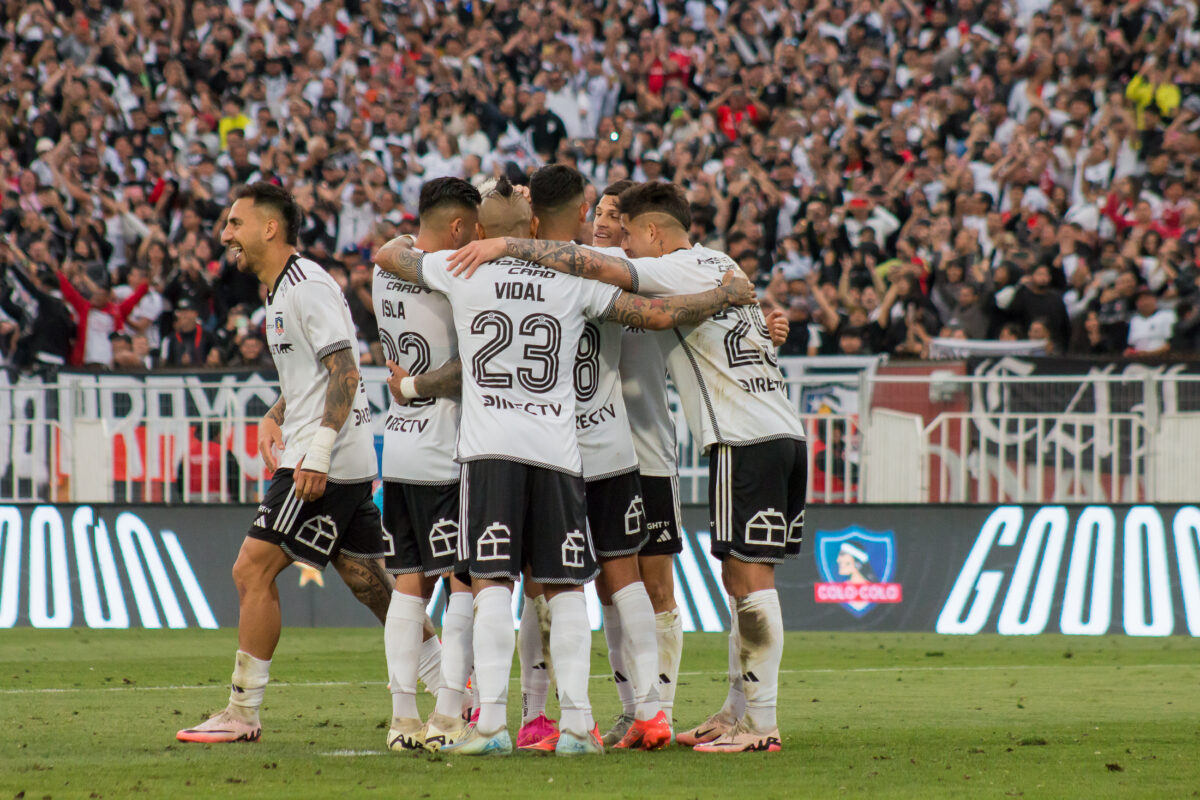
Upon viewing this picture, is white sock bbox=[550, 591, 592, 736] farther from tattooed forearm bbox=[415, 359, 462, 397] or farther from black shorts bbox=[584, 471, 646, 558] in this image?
tattooed forearm bbox=[415, 359, 462, 397]

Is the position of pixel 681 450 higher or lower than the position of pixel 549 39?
lower

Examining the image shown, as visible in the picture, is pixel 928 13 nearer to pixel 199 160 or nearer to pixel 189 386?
pixel 199 160

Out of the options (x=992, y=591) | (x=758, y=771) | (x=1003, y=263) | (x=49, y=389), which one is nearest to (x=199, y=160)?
(x=49, y=389)

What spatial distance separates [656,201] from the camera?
6695mm

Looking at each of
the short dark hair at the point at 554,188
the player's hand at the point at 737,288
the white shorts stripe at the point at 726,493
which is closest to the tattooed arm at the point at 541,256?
the short dark hair at the point at 554,188

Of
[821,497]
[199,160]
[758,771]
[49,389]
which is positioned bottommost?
[758,771]

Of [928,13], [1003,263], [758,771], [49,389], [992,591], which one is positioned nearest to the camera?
[758,771]

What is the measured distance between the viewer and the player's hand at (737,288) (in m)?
6.46

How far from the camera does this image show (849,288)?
15.9m

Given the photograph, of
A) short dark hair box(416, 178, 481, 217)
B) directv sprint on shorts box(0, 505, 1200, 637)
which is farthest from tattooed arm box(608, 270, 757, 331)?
directv sprint on shorts box(0, 505, 1200, 637)

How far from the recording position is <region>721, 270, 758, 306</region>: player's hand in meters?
6.46

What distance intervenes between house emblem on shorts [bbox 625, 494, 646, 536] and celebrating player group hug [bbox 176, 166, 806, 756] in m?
0.01

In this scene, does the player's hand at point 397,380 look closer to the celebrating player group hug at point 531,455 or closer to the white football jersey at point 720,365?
the celebrating player group hug at point 531,455

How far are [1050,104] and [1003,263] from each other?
14.8 ft
